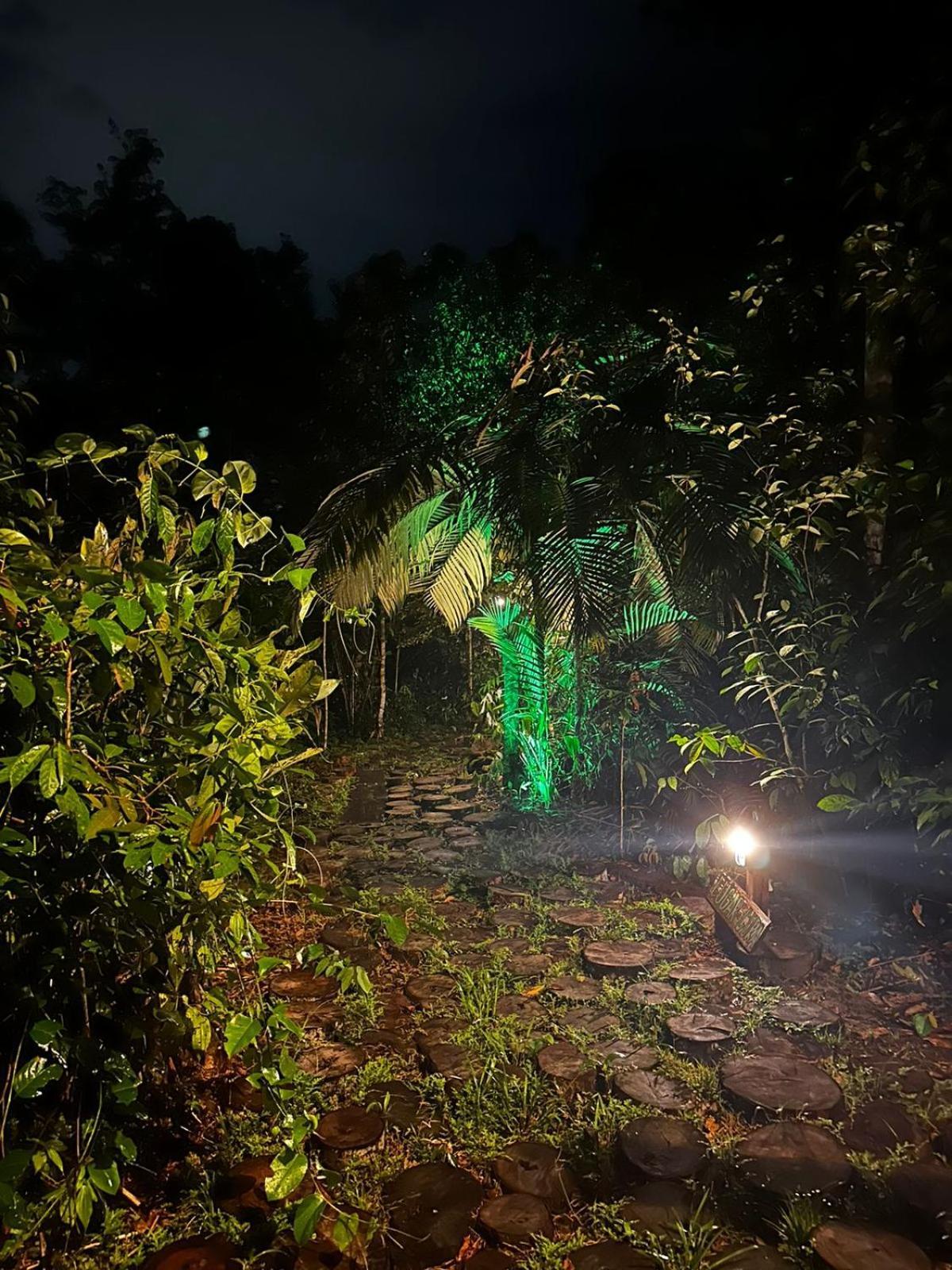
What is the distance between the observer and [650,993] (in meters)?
2.83

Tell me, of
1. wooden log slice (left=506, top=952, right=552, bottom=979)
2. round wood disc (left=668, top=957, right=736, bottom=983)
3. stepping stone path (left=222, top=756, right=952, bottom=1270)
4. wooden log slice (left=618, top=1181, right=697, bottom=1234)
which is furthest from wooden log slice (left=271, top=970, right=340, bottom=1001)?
wooden log slice (left=618, top=1181, right=697, bottom=1234)

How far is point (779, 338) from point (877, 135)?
119cm

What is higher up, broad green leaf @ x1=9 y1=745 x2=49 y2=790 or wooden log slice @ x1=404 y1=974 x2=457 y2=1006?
broad green leaf @ x1=9 y1=745 x2=49 y2=790

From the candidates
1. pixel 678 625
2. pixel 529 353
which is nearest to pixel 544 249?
pixel 529 353

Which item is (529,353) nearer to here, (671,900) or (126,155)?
(671,900)

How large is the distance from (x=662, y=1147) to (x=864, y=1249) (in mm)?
470

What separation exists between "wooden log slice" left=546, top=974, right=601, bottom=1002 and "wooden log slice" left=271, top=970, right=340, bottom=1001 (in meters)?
0.76

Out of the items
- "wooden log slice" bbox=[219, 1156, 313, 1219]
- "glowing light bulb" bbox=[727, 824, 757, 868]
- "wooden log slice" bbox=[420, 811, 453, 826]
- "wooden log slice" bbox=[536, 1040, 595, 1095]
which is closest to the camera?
"wooden log slice" bbox=[219, 1156, 313, 1219]

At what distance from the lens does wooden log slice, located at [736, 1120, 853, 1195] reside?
1.84m

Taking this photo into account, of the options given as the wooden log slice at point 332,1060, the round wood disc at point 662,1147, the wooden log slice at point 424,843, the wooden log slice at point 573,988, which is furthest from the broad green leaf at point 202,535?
the wooden log slice at point 424,843

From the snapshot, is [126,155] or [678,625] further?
[126,155]

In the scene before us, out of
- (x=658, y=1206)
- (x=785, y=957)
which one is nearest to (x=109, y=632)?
(x=658, y=1206)

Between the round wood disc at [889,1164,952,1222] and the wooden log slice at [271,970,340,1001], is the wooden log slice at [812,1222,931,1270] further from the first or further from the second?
the wooden log slice at [271,970,340,1001]

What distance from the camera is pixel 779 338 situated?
4.15 metres
